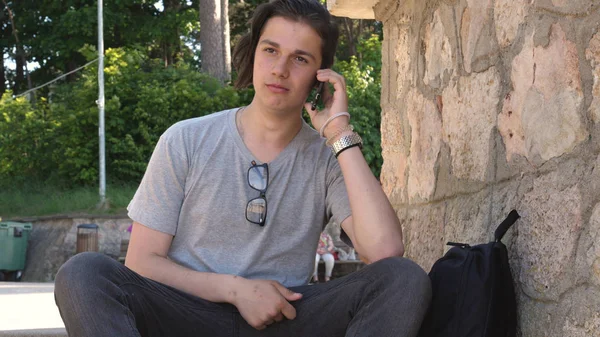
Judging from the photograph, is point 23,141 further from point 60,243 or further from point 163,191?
point 163,191

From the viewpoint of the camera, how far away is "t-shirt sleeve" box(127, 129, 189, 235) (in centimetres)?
256

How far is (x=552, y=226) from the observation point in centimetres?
212

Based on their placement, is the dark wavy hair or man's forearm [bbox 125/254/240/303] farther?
the dark wavy hair

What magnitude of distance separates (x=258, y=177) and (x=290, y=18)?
1.73 feet

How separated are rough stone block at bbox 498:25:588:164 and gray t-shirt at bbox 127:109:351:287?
581 millimetres

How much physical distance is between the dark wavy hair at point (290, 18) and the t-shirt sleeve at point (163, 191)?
1.44 feet

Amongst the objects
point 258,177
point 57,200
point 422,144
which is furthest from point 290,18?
point 57,200

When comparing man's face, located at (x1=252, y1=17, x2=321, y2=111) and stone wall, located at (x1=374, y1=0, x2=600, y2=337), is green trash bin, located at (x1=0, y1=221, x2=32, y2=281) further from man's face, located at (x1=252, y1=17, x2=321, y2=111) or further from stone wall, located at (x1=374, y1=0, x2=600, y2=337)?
man's face, located at (x1=252, y1=17, x2=321, y2=111)

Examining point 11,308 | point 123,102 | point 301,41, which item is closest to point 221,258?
point 301,41

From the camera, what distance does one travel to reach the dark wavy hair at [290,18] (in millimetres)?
2771

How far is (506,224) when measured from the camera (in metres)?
→ 2.28

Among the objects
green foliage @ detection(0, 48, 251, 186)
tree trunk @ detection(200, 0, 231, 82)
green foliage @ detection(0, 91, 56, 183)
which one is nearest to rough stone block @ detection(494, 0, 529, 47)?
green foliage @ detection(0, 48, 251, 186)

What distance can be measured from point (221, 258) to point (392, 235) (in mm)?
514

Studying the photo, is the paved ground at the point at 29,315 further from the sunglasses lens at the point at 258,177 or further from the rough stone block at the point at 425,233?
the sunglasses lens at the point at 258,177
